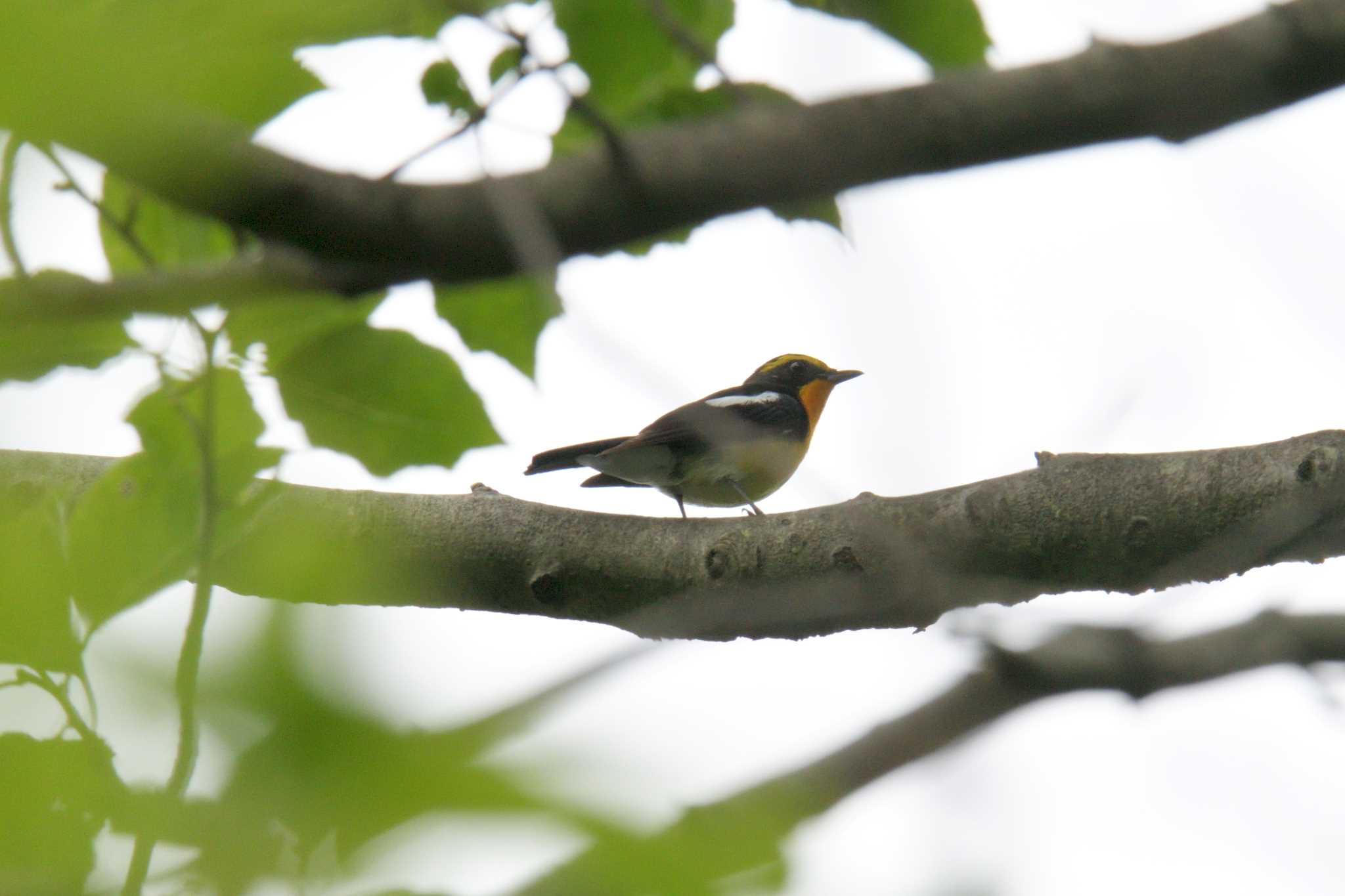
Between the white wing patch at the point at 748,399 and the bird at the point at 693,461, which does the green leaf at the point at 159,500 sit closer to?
the bird at the point at 693,461

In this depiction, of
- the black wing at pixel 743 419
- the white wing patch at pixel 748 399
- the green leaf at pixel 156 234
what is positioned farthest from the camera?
the white wing patch at pixel 748 399

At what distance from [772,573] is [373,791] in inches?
100

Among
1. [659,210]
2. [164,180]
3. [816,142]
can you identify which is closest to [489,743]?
[164,180]

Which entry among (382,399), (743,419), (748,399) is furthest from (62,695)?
(748,399)

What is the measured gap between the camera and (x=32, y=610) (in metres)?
1.10

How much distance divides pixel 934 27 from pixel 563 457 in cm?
455

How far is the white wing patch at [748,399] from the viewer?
845cm

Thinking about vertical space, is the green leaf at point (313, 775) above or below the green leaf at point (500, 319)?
above

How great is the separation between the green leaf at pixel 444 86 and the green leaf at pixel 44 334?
2.33ft

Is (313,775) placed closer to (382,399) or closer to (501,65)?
(382,399)

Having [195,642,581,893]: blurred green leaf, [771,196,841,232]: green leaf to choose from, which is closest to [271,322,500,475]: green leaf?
[771,196,841,232]: green leaf

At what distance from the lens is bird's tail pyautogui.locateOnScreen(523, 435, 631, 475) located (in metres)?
6.61

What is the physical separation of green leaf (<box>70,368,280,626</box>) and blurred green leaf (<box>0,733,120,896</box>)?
0.15 metres

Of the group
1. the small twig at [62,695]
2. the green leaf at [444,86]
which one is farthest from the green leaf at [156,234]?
the small twig at [62,695]
